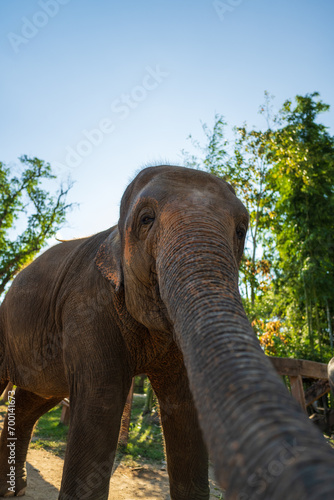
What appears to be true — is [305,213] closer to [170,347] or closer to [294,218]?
[294,218]

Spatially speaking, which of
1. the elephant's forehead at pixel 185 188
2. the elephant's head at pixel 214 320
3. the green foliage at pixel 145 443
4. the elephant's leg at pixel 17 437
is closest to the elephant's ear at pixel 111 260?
the elephant's head at pixel 214 320

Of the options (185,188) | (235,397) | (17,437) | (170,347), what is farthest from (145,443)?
(235,397)

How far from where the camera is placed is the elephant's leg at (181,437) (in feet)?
10.5

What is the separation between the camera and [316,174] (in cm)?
1822

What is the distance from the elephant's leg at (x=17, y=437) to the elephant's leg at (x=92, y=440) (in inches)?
100

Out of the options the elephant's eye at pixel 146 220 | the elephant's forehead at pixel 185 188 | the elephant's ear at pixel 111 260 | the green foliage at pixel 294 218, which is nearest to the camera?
the elephant's forehead at pixel 185 188

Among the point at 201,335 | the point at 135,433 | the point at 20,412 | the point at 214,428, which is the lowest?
the point at 135,433

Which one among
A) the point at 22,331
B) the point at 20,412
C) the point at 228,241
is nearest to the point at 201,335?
the point at 228,241

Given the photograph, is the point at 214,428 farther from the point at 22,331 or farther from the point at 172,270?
the point at 22,331

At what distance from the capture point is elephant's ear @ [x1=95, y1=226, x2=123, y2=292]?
2861 millimetres

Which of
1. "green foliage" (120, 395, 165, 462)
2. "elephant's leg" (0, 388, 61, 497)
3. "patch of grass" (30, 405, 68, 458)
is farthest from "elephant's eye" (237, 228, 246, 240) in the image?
"patch of grass" (30, 405, 68, 458)

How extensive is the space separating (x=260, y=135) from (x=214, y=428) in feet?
55.0

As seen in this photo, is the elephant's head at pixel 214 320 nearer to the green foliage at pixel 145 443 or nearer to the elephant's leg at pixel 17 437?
the elephant's leg at pixel 17 437

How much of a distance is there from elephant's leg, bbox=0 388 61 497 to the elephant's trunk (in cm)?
383
